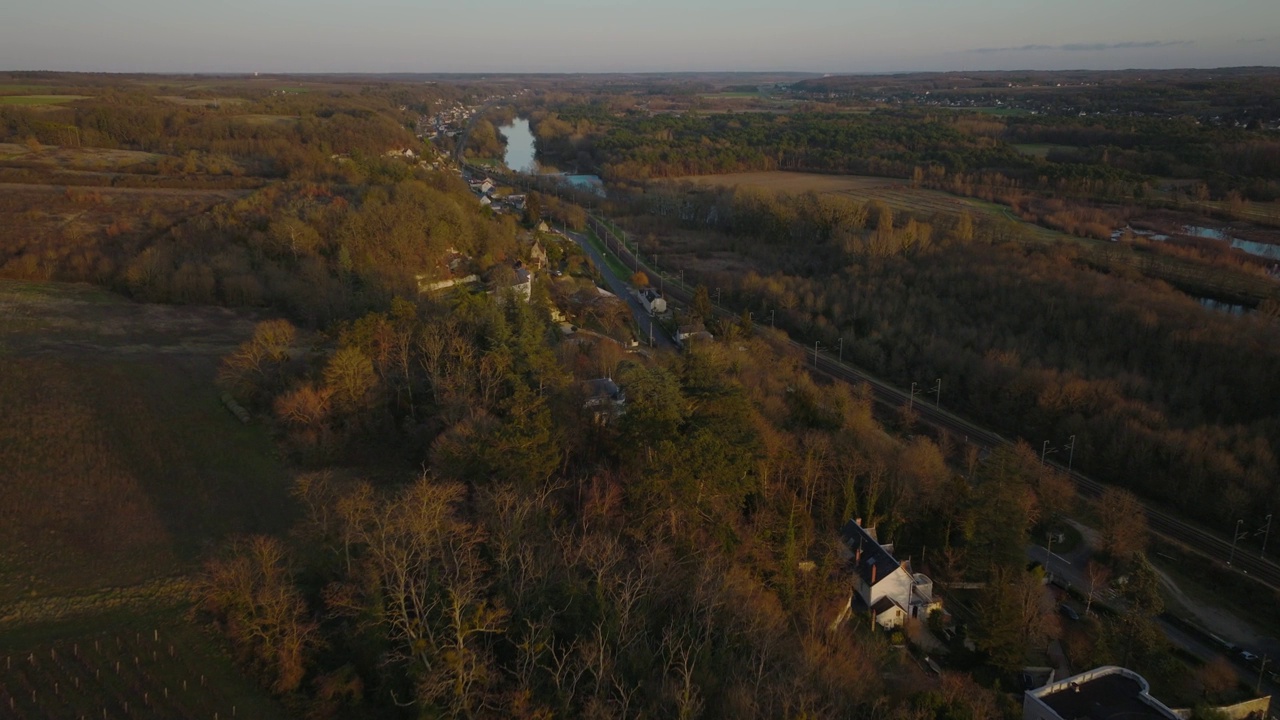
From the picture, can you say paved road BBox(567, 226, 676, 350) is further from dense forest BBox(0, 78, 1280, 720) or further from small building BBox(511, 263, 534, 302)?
small building BBox(511, 263, 534, 302)

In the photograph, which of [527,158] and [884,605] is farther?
[527,158]

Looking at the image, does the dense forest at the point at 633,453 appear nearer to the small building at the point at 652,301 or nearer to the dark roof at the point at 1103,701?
the dark roof at the point at 1103,701

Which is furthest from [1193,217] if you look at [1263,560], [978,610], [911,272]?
[978,610]

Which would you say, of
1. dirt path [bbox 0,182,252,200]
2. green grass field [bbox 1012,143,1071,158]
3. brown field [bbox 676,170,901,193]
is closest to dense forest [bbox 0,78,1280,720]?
dirt path [bbox 0,182,252,200]

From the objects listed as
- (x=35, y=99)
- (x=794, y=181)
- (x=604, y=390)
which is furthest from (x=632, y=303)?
(x=35, y=99)

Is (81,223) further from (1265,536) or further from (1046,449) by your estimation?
(1265,536)

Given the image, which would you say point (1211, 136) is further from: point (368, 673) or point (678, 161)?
point (368, 673)
